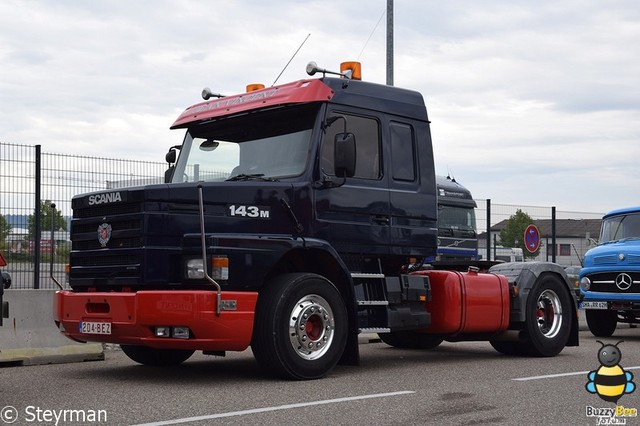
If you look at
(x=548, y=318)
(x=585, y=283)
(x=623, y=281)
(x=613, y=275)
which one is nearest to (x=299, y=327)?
(x=548, y=318)

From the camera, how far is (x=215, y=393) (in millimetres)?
→ 8391

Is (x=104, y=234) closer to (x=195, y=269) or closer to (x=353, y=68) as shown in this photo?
(x=195, y=269)

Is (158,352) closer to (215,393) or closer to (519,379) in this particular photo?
(215,393)

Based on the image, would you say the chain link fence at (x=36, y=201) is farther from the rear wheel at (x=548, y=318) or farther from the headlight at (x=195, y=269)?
the rear wheel at (x=548, y=318)

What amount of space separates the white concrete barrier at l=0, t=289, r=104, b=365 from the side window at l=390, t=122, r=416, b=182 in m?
4.25

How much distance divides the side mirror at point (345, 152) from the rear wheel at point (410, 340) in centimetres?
368

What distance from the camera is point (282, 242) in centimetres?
930

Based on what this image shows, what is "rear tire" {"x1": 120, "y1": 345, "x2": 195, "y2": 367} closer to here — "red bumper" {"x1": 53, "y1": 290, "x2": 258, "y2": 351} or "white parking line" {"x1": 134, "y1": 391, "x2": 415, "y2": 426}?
"red bumper" {"x1": 53, "y1": 290, "x2": 258, "y2": 351}

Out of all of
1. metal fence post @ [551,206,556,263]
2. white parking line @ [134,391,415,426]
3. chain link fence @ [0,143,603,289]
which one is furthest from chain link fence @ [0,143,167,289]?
metal fence post @ [551,206,556,263]

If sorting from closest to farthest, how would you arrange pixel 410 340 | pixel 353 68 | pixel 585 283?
pixel 353 68 → pixel 410 340 → pixel 585 283

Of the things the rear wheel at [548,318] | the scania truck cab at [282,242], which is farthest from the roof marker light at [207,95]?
the rear wheel at [548,318]

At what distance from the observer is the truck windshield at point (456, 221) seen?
20.8 m

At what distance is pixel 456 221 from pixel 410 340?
28.0 ft

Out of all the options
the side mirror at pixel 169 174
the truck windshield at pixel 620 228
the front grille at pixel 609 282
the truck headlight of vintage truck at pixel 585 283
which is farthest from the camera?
the truck windshield at pixel 620 228
